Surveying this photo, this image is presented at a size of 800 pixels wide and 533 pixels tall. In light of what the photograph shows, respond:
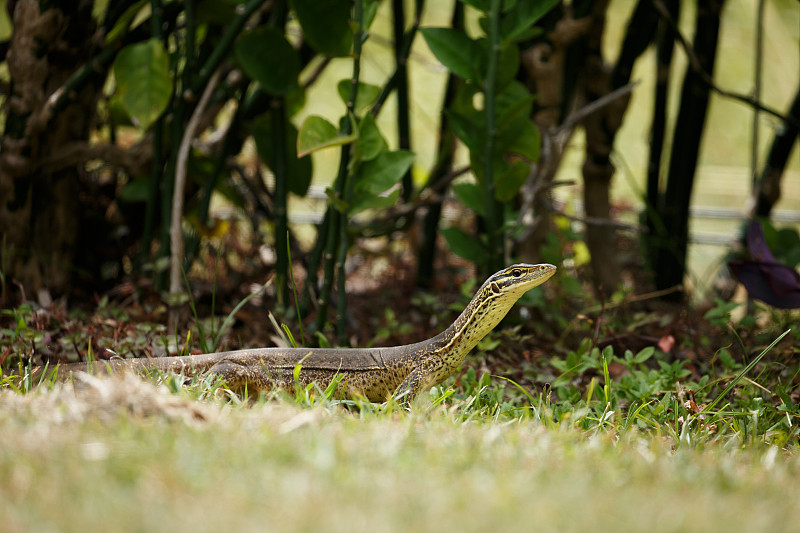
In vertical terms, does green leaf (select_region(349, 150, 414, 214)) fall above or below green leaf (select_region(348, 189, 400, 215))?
above

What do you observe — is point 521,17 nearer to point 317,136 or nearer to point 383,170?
point 383,170

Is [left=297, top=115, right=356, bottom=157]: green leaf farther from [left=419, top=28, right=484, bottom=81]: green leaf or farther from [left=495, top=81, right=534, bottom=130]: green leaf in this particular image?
[left=495, top=81, right=534, bottom=130]: green leaf

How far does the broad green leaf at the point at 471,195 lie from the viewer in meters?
3.14

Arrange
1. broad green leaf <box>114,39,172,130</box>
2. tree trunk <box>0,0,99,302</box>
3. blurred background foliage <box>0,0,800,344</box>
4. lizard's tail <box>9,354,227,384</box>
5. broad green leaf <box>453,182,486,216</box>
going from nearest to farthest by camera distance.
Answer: lizard's tail <box>9,354,227,384</box>
blurred background foliage <box>0,0,800,344</box>
broad green leaf <box>114,39,172,130</box>
broad green leaf <box>453,182,486,216</box>
tree trunk <box>0,0,99,302</box>

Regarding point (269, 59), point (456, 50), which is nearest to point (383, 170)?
point (456, 50)

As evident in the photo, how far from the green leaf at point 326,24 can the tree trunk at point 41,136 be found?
1143 millimetres

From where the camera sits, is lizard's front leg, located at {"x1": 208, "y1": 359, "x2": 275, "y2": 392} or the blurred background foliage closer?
lizard's front leg, located at {"x1": 208, "y1": 359, "x2": 275, "y2": 392}

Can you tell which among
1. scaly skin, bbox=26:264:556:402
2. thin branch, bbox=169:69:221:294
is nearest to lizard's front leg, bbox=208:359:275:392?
scaly skin, bbox=26:264:556:402

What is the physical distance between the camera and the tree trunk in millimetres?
3246

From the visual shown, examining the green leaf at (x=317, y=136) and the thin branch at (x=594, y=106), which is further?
the thin branch at (x=594, y=106)

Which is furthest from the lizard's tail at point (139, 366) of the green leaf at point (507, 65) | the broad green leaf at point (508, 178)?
the green leaf at point (507, 65)

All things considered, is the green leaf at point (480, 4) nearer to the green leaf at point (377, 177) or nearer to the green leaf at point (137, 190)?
the green leaf at point (377, 177)

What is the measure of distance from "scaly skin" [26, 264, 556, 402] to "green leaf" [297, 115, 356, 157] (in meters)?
0.72

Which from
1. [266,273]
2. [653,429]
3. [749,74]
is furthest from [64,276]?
[749,74]
